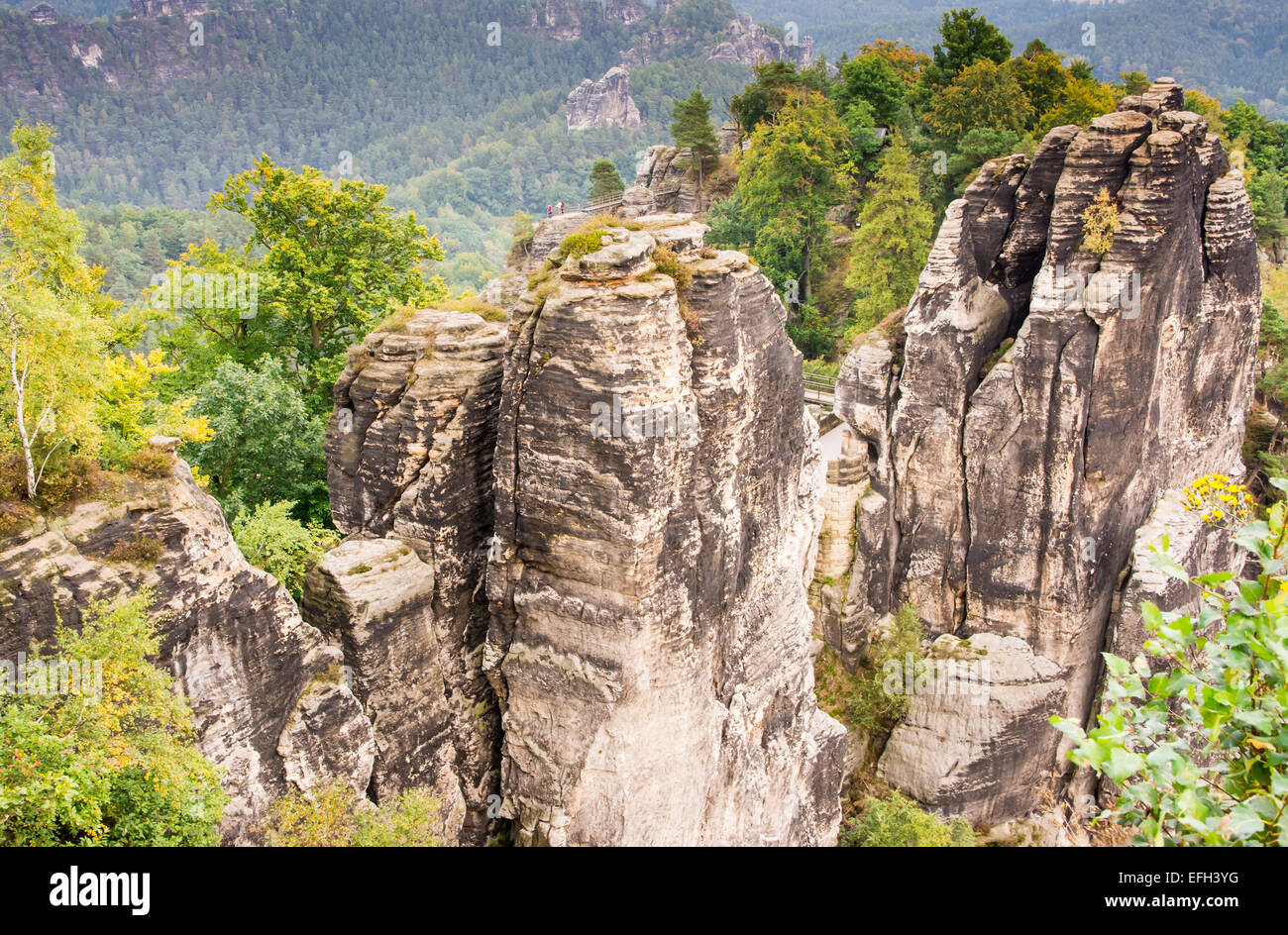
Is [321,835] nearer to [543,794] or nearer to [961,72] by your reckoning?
[543,794]

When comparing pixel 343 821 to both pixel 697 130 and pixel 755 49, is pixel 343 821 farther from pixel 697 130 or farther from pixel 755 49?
pixel 755 49

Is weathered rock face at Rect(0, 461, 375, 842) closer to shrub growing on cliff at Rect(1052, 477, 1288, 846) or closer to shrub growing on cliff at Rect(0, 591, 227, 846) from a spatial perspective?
shrub growing on cliff at Rect(0, 591, 227, 846)

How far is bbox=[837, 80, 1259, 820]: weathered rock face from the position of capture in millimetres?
28109

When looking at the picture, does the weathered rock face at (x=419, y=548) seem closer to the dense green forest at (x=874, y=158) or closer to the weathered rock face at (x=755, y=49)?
the dense green forest at (x=874, y=158)

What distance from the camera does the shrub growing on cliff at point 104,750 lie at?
1204 centimetres

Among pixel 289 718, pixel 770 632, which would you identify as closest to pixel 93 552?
pixel 289 718

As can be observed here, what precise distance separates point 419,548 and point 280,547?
269 centimetres

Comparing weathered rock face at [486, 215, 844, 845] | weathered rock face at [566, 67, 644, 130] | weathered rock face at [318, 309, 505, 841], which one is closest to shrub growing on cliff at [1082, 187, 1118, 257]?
weathered rock face at [486, 215, 844, 845]

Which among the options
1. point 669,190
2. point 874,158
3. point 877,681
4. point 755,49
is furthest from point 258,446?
point 755,49

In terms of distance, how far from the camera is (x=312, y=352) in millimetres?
31109

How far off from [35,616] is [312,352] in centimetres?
1853

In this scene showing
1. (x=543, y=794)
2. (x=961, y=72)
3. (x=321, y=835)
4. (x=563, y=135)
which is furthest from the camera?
(x=563, y=135)

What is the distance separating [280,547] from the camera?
19.1 metres

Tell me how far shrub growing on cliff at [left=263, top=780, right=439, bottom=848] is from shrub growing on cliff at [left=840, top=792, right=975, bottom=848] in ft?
43.1
